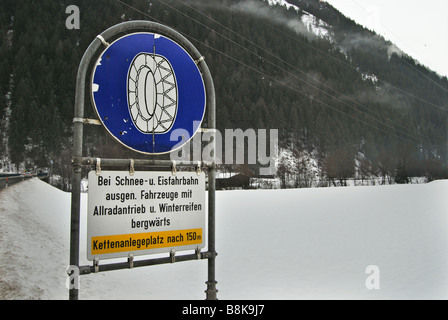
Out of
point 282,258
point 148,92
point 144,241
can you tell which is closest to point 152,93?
point 148,92

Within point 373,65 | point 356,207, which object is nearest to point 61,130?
point 356,207

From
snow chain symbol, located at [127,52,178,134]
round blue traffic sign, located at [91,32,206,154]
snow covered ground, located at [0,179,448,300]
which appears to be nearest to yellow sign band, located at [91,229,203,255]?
round blue traffic sign, located at [91,32,206,154]

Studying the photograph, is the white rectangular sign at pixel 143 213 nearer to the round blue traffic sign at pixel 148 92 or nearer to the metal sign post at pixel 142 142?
the metal sign post at pixel 142 142

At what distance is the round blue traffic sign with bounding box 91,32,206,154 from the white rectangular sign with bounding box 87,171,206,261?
0.36 meters

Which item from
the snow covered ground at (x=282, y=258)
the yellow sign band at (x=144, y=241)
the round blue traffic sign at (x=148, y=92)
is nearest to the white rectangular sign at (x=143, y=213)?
the yellow sign band at (x=144, y=241)

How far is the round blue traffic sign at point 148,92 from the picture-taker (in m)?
3.09

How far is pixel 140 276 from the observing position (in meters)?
8.23

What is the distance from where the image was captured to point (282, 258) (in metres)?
9.93

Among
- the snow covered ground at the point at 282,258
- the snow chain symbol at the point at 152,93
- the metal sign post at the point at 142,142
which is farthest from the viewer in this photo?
the snow covered ground at the point at 282,258

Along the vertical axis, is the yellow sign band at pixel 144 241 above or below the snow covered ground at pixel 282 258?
above

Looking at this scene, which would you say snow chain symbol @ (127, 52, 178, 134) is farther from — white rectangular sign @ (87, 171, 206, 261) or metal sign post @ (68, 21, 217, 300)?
white rectangular sign @ (87, 171, 206, 261)

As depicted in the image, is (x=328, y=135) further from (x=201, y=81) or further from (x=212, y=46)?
(x=201, y=81)

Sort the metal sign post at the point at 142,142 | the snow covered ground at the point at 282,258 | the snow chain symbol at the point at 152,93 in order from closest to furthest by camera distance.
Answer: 1. the metal sign post at the point at 142,142
2. the snow chain symbol at the point at 152,93
3. the snow covered ground at the point at 282,258
